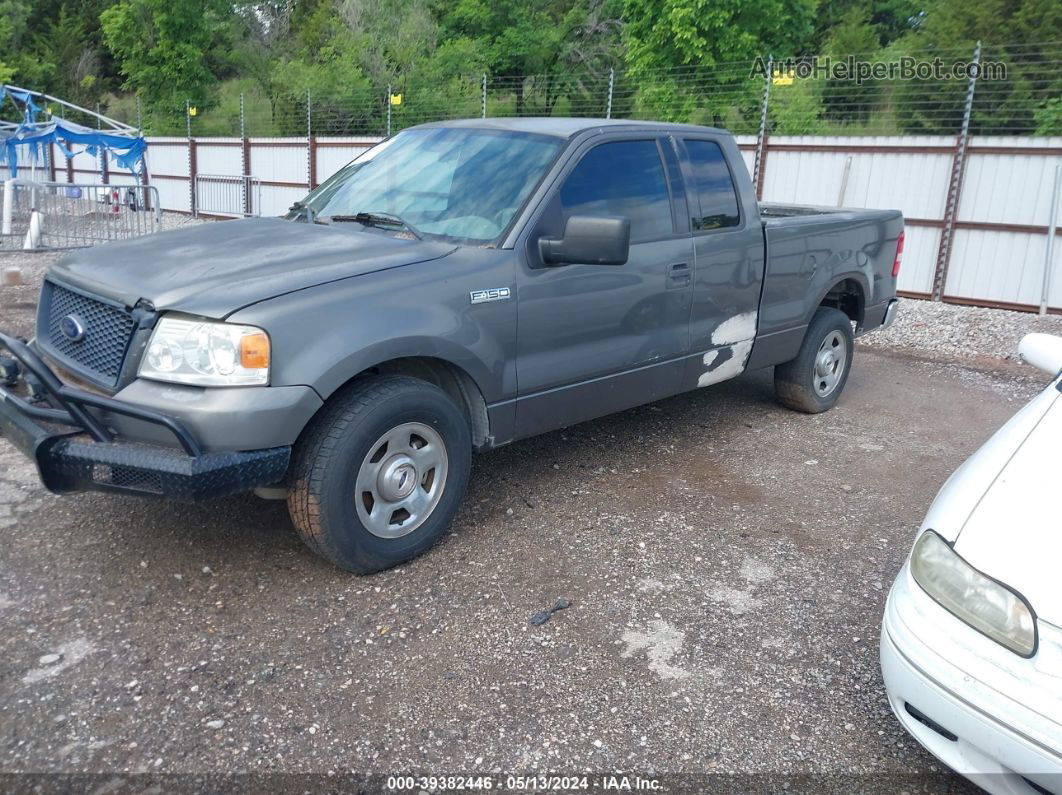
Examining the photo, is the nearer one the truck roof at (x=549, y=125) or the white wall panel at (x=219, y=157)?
the truck roof at (x=549, y=125)

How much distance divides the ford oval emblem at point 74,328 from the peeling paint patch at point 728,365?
328 centimetres

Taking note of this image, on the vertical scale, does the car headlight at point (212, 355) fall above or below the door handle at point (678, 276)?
below

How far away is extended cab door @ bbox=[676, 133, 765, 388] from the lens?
203 inches

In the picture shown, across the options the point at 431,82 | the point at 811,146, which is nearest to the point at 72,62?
the point at 431,82

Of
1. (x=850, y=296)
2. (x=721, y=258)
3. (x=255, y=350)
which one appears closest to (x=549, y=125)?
(x=721, y=258)

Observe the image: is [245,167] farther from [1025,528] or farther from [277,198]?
[1025,528]

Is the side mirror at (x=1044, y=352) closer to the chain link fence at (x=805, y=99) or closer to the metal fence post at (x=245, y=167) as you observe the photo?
the chain link fence at (x=805, y=99)

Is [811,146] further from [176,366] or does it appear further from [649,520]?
[176,366]

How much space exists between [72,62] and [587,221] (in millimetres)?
47085

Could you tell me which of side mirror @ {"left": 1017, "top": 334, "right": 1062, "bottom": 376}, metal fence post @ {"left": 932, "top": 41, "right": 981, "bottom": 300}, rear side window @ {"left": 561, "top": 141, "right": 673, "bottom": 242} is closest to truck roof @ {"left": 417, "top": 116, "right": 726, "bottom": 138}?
rear side window @ {"left": 561, "top": 141, "right": 673, "bottom": 242}

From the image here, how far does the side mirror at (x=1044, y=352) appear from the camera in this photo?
364 cm

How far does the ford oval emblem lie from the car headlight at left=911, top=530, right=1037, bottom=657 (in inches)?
129

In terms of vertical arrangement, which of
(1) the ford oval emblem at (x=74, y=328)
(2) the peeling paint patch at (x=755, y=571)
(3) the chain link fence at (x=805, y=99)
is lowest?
(2) the peeling paint patch at (x=755, y=571)

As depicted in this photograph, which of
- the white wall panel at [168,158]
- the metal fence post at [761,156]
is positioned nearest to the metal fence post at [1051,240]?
the metal fence post at [761,156]
